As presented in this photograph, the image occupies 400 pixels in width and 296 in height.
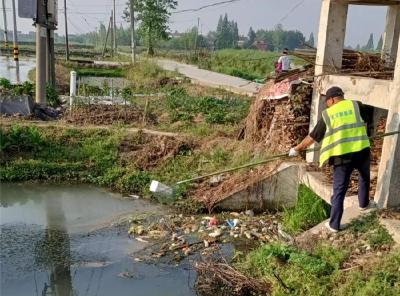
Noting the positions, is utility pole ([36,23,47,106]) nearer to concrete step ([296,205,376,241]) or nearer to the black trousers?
concrete step ([296,205,376,241])

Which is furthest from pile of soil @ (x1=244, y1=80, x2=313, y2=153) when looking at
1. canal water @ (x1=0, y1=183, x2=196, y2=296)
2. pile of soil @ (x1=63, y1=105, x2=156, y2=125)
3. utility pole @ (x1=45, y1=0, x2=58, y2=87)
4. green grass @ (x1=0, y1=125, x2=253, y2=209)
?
utility pole @ (x1=45, y1=0, x2=58, y2=87)

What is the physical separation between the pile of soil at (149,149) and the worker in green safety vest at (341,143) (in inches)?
166

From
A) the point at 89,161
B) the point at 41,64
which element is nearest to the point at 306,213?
the point at 89,161

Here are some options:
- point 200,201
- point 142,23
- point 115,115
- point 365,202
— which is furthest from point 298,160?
point 142,23

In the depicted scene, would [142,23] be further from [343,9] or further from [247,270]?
[247,270]

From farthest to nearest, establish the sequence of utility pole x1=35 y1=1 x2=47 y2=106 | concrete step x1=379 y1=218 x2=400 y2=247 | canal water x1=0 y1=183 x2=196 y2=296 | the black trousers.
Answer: utility pole x1=35 y1=1 x2=47 y2=106
canal water x1=0 y1=183 x2=196 y2=296
the black trousers
concrete step x1=379 y1=218 x2=400 y2=247

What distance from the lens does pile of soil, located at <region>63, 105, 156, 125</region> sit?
11172mm

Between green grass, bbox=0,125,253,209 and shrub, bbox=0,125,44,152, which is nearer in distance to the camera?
green grass, bbox=0,125,253,209

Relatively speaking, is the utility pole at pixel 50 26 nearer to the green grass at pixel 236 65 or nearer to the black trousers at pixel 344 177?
the black trousers at pixel 344 177

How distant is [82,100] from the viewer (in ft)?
38.9

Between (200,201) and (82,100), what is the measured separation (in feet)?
18.1

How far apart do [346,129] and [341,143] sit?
0.57ft

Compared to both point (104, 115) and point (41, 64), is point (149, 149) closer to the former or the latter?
point (104, 115)

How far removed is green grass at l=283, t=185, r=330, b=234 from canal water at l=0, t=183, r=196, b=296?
191cm
